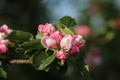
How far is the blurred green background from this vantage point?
218 inches

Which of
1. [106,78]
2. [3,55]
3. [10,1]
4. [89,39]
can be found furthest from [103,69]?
[3,55]

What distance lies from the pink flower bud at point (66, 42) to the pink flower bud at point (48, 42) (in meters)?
0.03

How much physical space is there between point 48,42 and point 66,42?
0.24 feet

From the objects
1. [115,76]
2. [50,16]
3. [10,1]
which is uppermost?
[10,1]

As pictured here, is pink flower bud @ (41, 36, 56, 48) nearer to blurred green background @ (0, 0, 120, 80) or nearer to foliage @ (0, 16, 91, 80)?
foliage @ (0, 16, 91, 80)

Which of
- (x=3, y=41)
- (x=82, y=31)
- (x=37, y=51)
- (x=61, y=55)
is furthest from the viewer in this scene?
(x=82, y=31)

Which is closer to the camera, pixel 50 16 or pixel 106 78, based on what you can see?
pixel 50 16

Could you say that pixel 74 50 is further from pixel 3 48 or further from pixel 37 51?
pixel 3 48

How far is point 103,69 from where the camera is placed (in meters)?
6.57

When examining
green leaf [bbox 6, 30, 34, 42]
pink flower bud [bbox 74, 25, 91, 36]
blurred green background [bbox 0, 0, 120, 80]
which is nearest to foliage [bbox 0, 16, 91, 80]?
green leaf [bbox 6, 30, 34, 42]

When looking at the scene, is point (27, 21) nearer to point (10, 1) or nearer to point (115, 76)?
point (10, 1)

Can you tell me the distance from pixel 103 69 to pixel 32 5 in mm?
1318

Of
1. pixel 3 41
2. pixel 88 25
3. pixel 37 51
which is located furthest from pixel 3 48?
pixel 88 25

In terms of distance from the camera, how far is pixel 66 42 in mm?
1954
